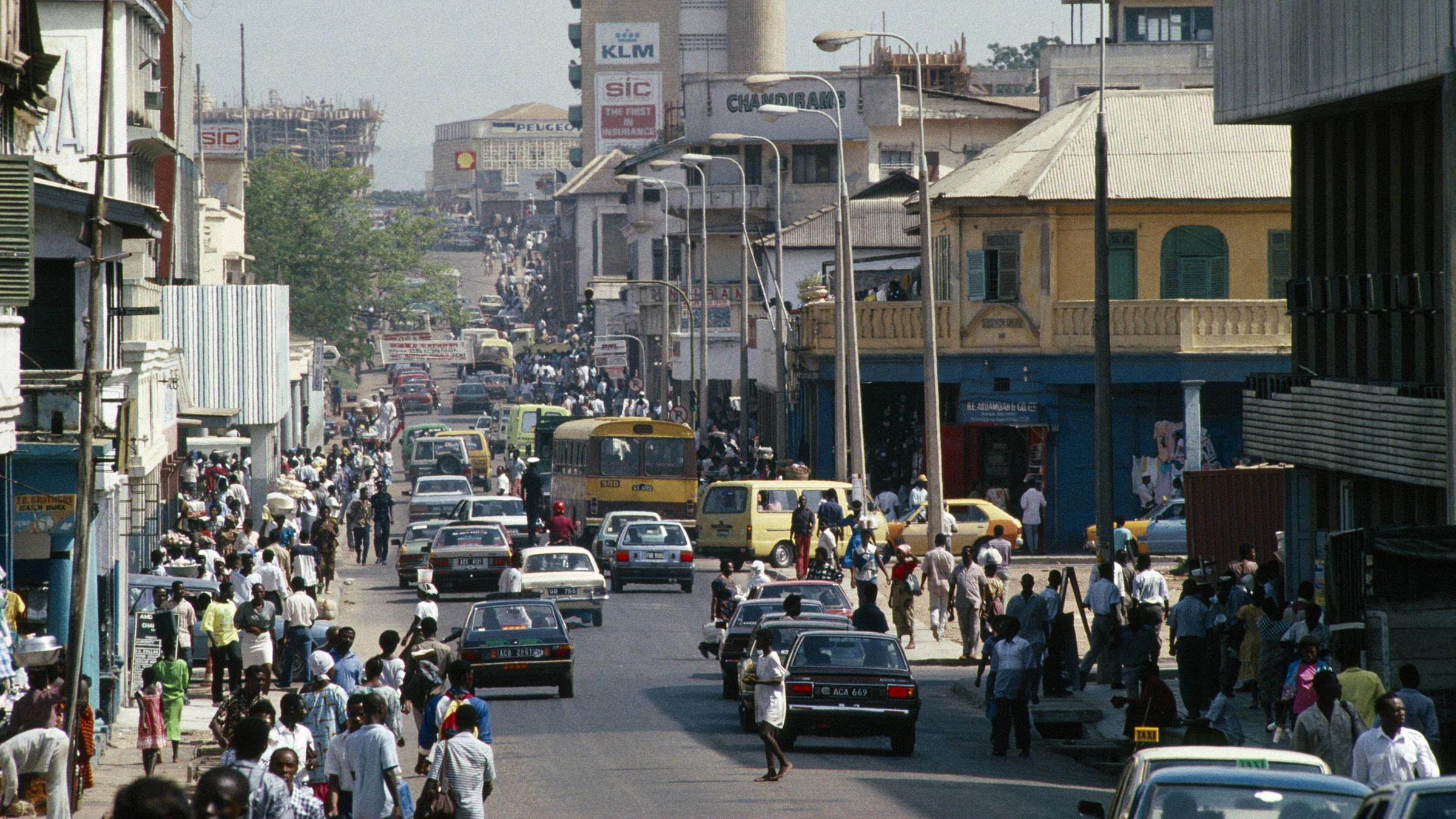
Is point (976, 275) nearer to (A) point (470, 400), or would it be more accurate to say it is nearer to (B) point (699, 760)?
(B) point (699, 760)

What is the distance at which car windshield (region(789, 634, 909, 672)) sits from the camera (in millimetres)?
20531

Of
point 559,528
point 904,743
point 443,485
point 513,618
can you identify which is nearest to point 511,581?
point 513,618

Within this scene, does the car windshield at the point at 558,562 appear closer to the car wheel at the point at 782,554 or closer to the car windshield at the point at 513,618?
the car wheel at the point at 782,554

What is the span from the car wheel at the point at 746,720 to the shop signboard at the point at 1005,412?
82.7ft

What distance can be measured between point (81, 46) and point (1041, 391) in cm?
2524

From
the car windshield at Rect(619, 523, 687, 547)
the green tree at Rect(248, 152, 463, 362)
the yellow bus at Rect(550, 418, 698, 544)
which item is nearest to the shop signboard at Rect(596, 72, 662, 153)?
the green tree at Rect(248, 152, 463, 362)

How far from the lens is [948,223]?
158 ft

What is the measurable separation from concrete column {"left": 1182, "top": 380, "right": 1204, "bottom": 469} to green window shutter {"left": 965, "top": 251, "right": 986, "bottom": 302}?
5322 millimetres

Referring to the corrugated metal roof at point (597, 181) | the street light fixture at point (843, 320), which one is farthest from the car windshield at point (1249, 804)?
the corrugated metal roof at point (597, 181)

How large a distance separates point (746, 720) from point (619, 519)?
19998 millimetres

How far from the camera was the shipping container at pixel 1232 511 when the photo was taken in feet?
100

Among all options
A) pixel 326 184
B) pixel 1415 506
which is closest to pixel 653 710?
pixel 1415 506

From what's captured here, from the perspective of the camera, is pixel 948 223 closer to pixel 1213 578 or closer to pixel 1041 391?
pixel 1041 391

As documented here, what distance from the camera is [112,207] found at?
68.8 ft
